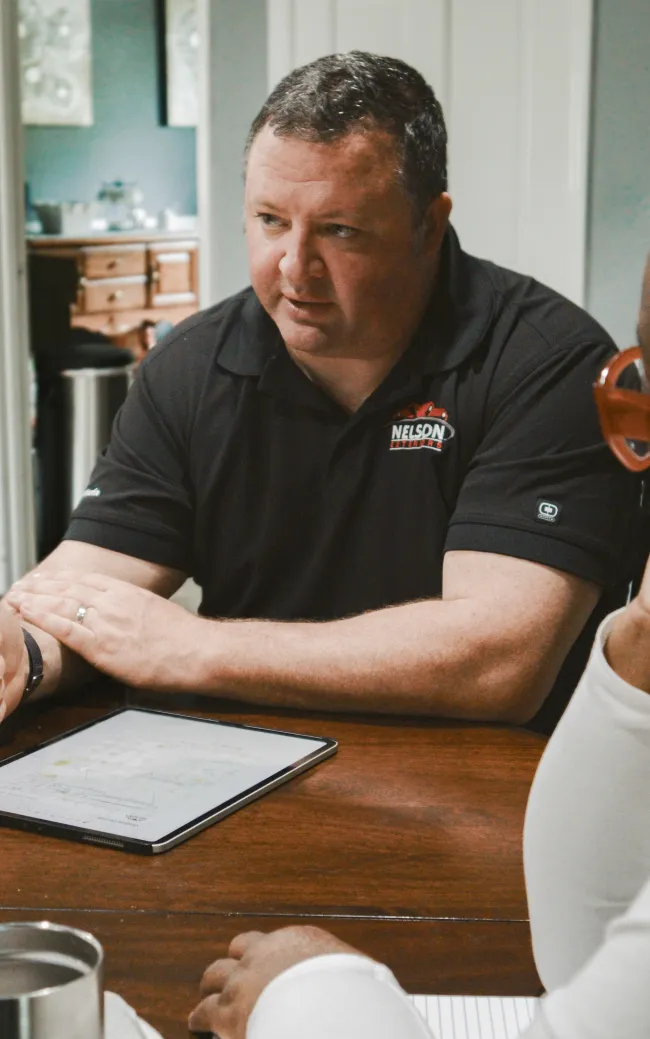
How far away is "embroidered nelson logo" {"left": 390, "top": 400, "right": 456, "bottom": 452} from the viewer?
5.39 ft

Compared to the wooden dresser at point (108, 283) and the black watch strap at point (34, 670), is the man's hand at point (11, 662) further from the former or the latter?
the wooden dresser at point (108, 283)

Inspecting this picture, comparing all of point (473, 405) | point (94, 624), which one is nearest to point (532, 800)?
point (94, 624)

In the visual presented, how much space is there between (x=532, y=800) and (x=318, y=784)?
312 millimetres

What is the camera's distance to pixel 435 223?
67.7 inches

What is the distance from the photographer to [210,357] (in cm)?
176

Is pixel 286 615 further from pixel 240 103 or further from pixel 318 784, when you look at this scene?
pixel 240 103

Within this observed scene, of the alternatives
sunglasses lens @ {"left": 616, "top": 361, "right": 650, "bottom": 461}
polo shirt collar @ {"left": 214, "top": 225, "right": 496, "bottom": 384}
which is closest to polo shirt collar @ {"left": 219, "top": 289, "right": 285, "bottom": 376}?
polo shirt collar @ {"left": 214, "top": 225, "right": 496, "bottom": 384}

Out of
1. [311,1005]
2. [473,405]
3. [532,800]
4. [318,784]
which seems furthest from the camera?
[473,405]

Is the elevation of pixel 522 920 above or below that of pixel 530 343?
below

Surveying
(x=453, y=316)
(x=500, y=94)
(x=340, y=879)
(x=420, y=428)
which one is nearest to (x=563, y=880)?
(x=340, y=879)

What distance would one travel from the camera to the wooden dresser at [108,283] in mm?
5555

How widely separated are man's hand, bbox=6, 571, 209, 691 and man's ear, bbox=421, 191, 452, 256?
2.10 ft

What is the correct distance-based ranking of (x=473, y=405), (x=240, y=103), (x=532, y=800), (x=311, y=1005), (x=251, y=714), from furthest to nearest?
(x=240, y=103), (x=473, y=405), (x=251, y=714), (x=532, y=800), (x=311, y=1005)

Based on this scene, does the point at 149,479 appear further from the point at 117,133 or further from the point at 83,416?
the point at 117,133
